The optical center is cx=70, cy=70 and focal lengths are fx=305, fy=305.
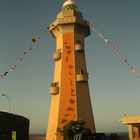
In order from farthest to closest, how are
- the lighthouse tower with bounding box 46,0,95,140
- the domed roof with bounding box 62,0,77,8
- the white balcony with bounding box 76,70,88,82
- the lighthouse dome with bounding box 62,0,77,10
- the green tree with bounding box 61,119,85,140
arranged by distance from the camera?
1. the domed roof with bounding box 62,0,77,8
2. the lighthouse dome with bounding box 62,0,77,10
3. the white balcony with bounding box 76,70,88,82
4. the lighthouse tower with bounding box 46,0,95,140
5. the green tree with bounding box 61,119,85,140

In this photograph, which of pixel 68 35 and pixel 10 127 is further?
pixel 68 35

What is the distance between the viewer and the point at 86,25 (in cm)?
6378

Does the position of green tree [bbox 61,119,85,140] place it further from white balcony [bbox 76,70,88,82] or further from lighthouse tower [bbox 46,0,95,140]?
white balcony [bbox 76,70,88,82]

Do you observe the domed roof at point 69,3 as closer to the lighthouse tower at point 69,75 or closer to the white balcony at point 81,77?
the lighthouse tower at point 69,75

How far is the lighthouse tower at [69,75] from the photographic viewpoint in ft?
191

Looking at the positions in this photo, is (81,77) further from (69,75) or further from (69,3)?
(69,3)

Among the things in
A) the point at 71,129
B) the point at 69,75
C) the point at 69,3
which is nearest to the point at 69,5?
the point at 69,3

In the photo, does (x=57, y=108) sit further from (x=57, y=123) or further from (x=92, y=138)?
(x=92, y=138)

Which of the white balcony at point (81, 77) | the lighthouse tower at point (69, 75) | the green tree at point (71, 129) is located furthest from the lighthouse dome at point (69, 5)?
the green tree at point (71, 129)

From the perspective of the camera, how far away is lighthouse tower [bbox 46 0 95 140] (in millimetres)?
58312

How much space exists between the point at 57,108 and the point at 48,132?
5615 mm

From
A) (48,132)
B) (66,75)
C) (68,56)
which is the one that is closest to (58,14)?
(68,56)

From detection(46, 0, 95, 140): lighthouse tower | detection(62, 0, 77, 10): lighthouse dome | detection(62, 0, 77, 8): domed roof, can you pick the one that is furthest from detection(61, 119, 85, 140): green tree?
detection(62, 0, 77, 8): domed roof

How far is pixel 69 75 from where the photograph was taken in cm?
6044
